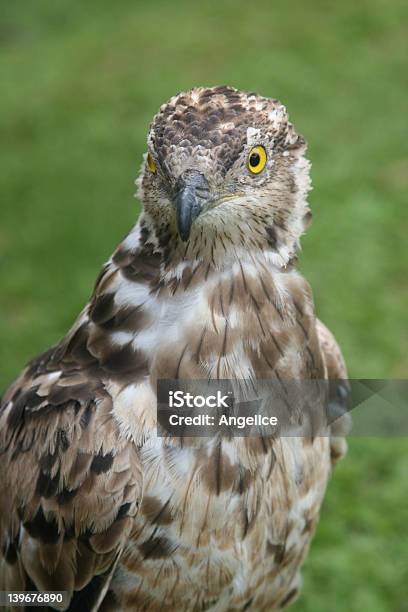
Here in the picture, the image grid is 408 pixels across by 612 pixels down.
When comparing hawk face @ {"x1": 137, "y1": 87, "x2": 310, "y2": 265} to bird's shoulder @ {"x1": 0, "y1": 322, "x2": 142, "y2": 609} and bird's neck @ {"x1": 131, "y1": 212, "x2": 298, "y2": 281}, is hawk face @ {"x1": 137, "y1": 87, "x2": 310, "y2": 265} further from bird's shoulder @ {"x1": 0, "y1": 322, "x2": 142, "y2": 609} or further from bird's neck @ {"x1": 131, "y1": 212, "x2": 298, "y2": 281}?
bird's shoulder @ {"x1": 0, "y1": 322, "x2": 142, "y2": 609}

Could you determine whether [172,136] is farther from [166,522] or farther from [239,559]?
[239,559]

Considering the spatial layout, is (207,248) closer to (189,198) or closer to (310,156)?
(189,198)

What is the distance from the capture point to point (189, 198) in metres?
2.50

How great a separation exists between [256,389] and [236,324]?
0.22 meters

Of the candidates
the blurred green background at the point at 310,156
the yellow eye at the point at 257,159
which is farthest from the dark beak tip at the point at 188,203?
the blurred green background at the point at 310,156

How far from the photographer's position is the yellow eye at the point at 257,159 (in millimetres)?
2662

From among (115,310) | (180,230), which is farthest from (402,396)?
(180,230)

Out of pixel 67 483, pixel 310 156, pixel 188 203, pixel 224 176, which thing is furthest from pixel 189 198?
pixel 310 156

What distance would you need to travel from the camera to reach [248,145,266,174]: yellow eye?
8.73ft

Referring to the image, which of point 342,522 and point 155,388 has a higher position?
point 155,388

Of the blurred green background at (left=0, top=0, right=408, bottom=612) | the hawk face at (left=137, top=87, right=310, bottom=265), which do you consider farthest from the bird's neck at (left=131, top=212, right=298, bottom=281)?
the blurred green background at (left=0, top=0, right=408, bottom=612)

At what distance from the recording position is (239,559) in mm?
3027

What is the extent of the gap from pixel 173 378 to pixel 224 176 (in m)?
0.65

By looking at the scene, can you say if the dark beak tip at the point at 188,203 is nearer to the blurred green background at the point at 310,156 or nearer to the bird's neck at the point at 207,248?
the bird's neck at the point at 207,248
